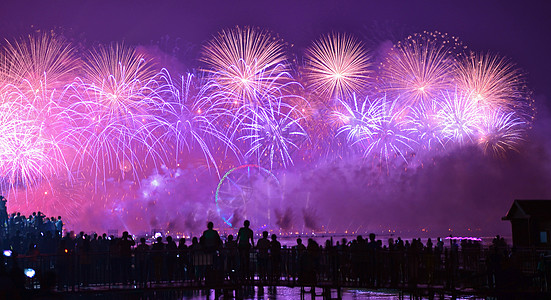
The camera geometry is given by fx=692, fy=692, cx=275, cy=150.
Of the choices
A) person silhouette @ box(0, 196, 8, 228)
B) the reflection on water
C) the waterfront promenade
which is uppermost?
person silhouette @ box(0, 196, 8, 228)

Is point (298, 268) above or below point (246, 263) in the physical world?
below

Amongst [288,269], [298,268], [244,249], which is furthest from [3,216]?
[288,269]

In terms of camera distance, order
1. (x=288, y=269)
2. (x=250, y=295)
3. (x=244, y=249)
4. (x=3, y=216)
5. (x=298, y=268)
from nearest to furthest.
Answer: (x=244, y=249)
(x=288, y=269)
(x=298, y=268)
(x=250, y=295)
(x=3, y=216)

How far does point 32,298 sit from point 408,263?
1219cm

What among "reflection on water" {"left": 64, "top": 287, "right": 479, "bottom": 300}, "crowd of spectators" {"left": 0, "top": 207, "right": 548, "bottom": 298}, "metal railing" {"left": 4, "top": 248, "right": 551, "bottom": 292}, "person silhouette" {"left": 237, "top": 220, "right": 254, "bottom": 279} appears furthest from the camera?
"reflection on water" {"left": 64, "top": 287, "right": 479, "bottom": 300}

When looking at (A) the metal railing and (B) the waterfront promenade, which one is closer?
(B) the waterfront promenade

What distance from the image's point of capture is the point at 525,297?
21.0 metres

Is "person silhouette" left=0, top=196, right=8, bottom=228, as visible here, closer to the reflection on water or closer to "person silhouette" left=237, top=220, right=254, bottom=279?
the reflection on water

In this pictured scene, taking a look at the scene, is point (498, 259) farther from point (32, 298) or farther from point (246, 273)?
point (32, 298)

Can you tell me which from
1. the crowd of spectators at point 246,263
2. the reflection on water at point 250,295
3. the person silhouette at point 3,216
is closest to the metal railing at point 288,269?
the crowd of spectators at point 246,263

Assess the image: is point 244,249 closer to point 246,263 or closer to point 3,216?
point 246,263

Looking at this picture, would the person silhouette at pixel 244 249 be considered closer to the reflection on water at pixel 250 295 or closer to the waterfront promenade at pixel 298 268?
the waterfront promenade at pixel 298 268

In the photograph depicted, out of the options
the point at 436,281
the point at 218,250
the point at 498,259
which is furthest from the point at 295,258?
the point at 498,259

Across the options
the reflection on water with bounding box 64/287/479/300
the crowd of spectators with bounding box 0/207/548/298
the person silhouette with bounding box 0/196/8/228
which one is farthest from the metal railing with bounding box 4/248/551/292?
the person silhouette with bounding box 0/196/8/228
